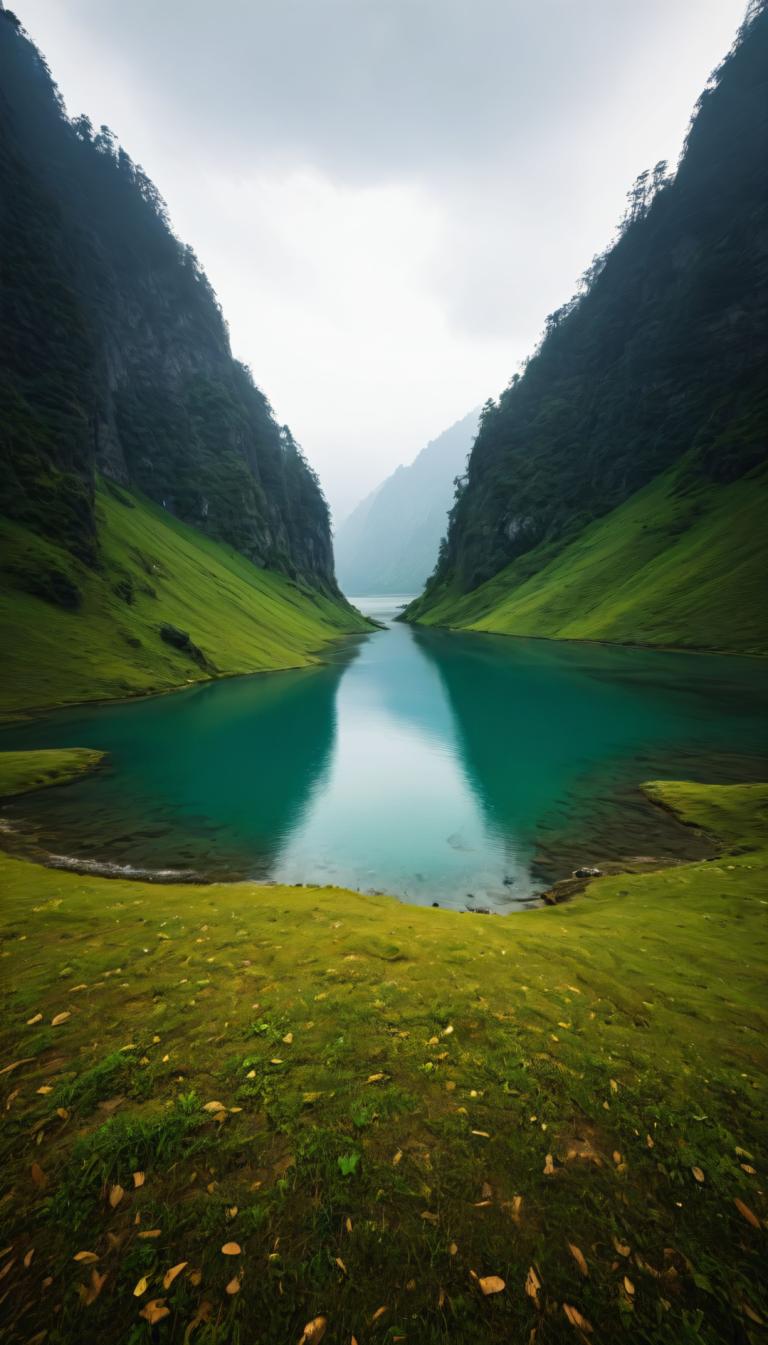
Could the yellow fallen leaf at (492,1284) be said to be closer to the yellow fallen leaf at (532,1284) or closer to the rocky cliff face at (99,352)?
the yellow fallen leaf at (532,1284)

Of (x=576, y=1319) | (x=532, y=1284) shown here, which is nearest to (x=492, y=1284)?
(x=532, y=1284)

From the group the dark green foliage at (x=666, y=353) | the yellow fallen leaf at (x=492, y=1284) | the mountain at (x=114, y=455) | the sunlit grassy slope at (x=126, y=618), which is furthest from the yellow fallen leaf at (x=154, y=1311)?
the dark green foliage at (x=666, y=353)

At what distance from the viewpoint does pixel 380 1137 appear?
5867mm

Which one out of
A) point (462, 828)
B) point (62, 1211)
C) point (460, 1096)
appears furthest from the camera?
point (462, 828)

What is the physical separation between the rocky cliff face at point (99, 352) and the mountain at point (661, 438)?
83857 millimetres

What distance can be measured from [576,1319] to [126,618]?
76.8 meters

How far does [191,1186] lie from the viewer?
5117mm

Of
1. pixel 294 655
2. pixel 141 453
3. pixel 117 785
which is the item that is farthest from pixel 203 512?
pixel 117 785

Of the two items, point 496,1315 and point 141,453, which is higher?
point 141,453

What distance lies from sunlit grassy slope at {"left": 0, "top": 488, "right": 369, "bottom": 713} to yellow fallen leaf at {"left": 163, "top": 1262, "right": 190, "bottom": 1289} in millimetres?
52563

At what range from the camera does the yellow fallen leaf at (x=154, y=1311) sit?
158 inches

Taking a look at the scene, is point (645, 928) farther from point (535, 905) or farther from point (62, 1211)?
point (62, 1211)

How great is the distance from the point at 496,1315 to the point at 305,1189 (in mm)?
2008

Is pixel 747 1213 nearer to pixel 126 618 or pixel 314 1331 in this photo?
pixel 314 1331
